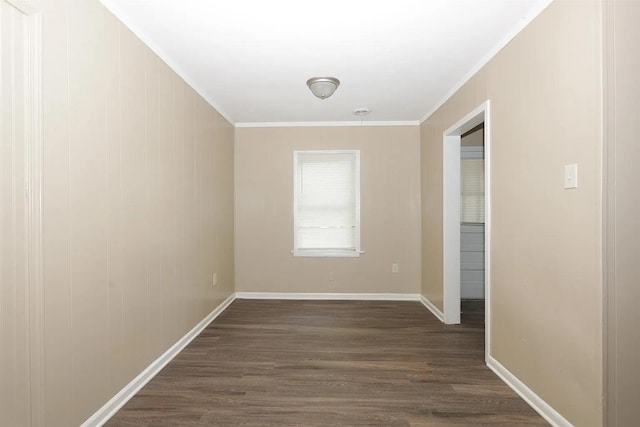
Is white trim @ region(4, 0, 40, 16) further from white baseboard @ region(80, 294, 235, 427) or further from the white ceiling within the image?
white baseboard @ region(80, 294, 235, 427)

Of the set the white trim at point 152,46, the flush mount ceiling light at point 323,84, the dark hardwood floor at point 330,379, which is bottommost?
the dark hardwood floor at point 330,379

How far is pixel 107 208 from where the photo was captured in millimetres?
2154

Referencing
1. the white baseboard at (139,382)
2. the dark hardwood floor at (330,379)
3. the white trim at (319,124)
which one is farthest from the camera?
the white trim at (319,124)

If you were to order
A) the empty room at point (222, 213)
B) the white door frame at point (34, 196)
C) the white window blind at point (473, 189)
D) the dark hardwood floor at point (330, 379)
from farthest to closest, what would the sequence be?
the white window blind at point (473, 189)
the dark hardwood floor at point (330, 379)
the empty room at point (222, 213)
the white door frame at point (34, 196)

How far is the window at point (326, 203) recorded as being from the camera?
17.0 ft

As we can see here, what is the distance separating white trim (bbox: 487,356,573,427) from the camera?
Result: 2.10 meters

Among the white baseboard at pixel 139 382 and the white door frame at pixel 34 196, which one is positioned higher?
the white door frame at pixel 34 196

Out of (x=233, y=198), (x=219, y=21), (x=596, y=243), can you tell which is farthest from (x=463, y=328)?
(x=219, y=21)

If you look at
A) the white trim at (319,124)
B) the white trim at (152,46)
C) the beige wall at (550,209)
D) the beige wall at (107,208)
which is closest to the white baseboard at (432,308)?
the beige wall at (550,209)

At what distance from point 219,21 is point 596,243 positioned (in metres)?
2.62

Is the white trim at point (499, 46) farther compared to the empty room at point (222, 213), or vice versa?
the white trim at point (499, 46)

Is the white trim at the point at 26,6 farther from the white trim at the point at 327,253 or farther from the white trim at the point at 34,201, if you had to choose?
the white trim at the point at 327,253

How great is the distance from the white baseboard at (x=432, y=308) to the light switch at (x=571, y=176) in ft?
8.26

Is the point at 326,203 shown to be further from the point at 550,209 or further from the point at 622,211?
the point at 622,211
